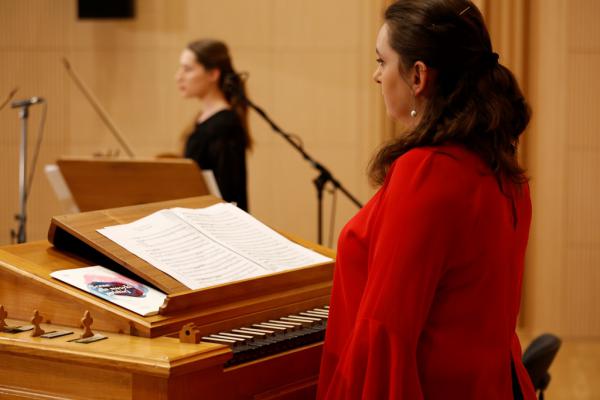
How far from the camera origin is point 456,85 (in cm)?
164

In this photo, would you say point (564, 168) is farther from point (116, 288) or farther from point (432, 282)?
point (432, 282)

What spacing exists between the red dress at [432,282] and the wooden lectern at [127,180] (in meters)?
2.08

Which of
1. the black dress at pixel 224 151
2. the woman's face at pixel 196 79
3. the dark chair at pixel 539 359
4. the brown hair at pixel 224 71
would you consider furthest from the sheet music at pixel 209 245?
the woman's face at pixel 196 79

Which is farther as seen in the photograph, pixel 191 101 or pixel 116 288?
pixel 191 101

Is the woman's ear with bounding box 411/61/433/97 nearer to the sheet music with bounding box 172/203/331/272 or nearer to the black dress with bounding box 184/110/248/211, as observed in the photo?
the sheet music with bounding box 172/203/331/272

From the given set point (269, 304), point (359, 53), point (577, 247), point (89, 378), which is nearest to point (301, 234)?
point (359, 53)

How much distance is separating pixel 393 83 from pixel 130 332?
2.57 feet

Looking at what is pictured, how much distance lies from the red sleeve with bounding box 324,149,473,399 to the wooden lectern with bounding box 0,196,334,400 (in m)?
0.39

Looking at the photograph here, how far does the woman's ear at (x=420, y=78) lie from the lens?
1.63 metres

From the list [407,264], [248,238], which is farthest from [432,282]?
[248,238]

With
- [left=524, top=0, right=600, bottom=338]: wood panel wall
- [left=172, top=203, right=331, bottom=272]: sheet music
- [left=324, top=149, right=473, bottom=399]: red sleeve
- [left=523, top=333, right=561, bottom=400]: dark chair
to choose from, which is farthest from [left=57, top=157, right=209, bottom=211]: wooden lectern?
[left=524, top=0, right=600, bottom=338]: wood panel wall

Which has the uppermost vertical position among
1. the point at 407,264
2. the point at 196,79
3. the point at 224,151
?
the point at 196,79

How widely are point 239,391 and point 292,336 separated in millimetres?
227

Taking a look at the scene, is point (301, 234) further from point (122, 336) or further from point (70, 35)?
point (122, 336)
